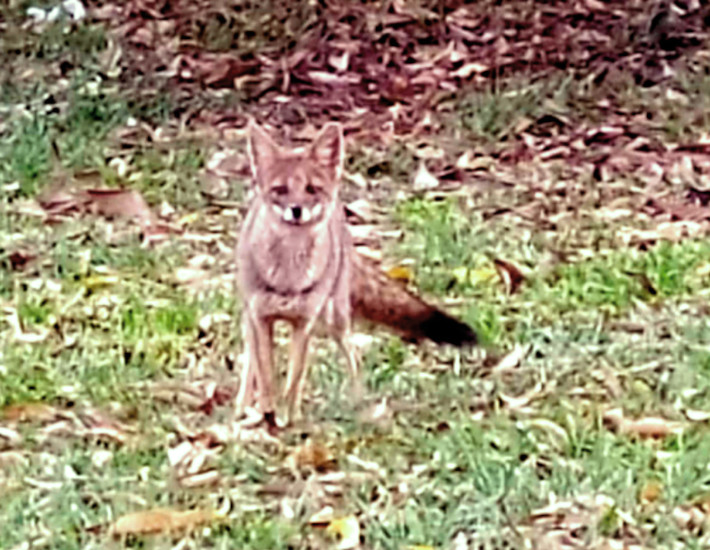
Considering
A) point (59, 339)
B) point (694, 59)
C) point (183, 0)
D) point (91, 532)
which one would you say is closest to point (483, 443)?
point (91, 532)

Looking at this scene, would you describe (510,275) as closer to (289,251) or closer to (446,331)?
(446,331)

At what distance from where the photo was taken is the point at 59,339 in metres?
7.16

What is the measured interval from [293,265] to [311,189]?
221 mm

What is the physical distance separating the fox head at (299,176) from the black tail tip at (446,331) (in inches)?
26.9

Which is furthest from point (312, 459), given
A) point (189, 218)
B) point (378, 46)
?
point (378, 46)

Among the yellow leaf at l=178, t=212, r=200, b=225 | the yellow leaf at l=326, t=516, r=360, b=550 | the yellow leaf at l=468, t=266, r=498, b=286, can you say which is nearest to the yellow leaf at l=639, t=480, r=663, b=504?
the yellow leaf at l=326, t=516, r=360, b=550

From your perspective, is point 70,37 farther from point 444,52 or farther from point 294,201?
point 294,201

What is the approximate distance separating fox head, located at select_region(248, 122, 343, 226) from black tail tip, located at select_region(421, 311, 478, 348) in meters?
0.68

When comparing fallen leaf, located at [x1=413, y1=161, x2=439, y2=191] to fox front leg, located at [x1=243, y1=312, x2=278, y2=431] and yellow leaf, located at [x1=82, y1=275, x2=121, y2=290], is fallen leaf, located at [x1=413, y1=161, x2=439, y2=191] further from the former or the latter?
fox front leg, located at [x1=243, y1=312, x2=278, y2=431]

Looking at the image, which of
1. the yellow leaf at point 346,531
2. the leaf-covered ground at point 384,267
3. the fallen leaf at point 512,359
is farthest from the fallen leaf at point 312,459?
the fallen leaf at point 512,359

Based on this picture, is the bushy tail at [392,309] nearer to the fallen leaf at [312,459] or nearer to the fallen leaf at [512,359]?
the fallen leaf at [512,359]

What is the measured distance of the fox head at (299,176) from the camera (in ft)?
19.4

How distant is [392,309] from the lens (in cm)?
646

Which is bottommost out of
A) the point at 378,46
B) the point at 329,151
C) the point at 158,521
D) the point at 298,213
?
the point at 378,46
